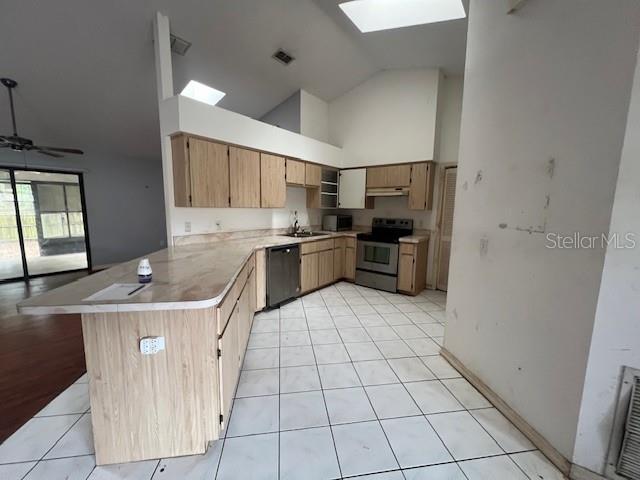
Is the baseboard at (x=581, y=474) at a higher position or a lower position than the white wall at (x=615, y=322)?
lower

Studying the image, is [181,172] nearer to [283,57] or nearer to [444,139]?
[283,57]

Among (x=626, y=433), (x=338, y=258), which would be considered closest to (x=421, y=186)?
(x=338, y=258)

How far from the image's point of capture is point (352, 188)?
15.5 feet

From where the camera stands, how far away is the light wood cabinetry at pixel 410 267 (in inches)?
156

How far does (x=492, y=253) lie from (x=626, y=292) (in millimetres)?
741

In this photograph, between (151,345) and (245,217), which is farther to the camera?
(245,217)

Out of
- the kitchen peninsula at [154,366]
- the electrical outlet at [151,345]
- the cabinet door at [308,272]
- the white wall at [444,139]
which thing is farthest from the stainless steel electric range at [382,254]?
the electrical outlet at [151,345]

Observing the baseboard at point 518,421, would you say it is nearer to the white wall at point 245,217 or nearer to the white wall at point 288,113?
the white wall at point 245,217

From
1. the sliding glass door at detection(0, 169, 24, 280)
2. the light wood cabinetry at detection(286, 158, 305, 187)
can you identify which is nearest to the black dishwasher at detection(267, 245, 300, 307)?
the light wood cabinetry at detection(286, 158, 305, 187)

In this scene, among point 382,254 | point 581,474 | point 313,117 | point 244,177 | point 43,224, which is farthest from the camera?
point 43,224

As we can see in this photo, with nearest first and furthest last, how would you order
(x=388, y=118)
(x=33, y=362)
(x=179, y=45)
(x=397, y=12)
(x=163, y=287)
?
(x=163, y=287), (x=33, y=362), (x=179, y=45), (x=397, y=12), (x=388, y=118)

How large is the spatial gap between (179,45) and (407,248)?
3969 millimetres

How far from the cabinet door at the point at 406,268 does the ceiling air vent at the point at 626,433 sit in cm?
276

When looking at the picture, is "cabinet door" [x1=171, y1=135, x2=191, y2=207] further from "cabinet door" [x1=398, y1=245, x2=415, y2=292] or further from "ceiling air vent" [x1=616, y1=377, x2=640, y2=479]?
"ceiling air vent" [x1=616, y1=377, x2=640, y2=479]
